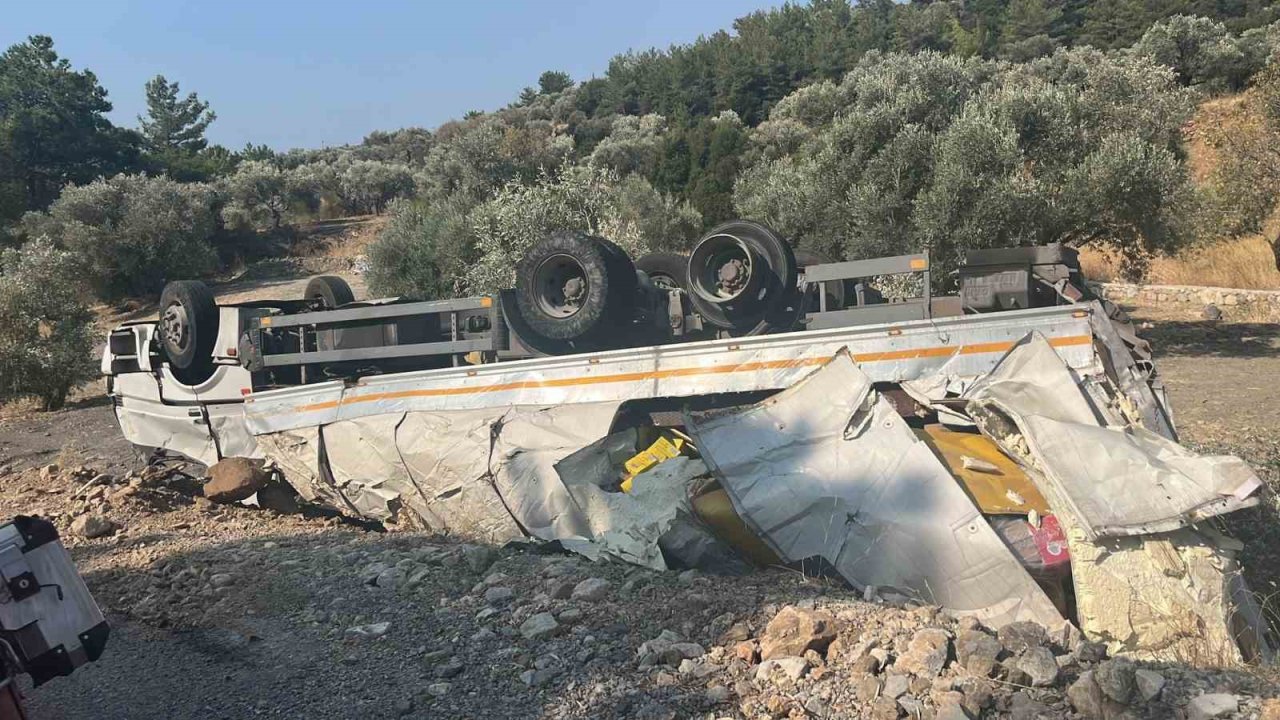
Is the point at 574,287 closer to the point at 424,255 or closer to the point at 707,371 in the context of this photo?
the point at 707,371

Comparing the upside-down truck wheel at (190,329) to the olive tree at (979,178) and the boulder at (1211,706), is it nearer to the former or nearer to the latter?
the boulder at (1211,706)

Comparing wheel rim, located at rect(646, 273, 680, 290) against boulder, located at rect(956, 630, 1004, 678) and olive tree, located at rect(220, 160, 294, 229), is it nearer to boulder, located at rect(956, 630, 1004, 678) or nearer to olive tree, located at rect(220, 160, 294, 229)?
boulder, located at rect(956, 630, 1004, 678)

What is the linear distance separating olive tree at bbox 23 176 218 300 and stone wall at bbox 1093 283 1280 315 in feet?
91.0

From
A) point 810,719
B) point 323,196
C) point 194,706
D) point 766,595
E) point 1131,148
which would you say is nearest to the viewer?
point 810,719

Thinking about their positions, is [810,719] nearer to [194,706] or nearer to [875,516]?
[875,516]

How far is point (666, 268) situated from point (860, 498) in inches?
150

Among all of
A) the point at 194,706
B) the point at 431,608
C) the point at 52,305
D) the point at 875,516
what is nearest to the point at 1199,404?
the point at 875,516

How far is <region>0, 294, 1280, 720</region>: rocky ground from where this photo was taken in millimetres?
3486

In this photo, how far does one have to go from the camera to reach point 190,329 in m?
9.12

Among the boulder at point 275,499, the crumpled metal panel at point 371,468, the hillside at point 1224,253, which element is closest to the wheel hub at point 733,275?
the crumpled metal panel at point 371,468

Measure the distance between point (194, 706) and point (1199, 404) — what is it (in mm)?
11444

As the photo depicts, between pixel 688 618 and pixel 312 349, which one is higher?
pixel 312 349

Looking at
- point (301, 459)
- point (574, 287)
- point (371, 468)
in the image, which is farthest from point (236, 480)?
point (574, 287)

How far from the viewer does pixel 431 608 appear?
5.05 m
